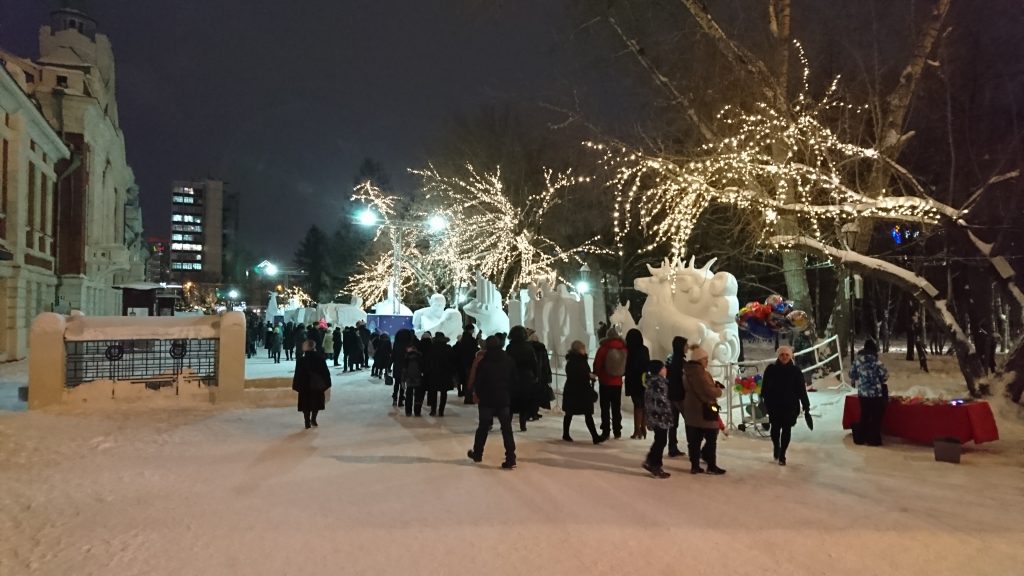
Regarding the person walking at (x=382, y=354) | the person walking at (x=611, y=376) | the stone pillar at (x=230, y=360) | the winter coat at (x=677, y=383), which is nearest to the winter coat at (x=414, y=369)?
the person walking at (x=611, y=376)

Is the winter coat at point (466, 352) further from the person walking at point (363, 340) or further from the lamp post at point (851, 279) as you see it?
the person walking at point (363, 340)

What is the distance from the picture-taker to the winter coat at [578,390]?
34.4ft

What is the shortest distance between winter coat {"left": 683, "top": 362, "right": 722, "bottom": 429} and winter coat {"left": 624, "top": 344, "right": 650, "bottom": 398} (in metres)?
2.25

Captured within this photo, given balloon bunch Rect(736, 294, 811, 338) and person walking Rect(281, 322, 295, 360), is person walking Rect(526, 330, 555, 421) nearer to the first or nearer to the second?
balloon bunch Rect(736, 294, 811, 338)

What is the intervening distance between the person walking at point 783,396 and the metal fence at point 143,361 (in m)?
10.9

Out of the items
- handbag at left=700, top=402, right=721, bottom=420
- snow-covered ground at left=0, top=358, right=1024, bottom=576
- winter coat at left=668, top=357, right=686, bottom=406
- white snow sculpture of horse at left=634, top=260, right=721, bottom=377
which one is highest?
white snow sculpture of horse at left=634, top=260, right=721, bottom=377

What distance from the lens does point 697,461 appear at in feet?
28.0

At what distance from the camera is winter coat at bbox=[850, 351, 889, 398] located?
10031mm

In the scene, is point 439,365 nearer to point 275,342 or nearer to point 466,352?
point 466,352

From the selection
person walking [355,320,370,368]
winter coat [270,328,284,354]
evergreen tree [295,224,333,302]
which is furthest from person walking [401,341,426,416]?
evergreen tree [295,224,333,302]

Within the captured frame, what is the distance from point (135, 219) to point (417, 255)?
118 feet

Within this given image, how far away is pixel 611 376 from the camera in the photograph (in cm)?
1074

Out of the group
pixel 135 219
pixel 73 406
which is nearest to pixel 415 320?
pixel 73 406

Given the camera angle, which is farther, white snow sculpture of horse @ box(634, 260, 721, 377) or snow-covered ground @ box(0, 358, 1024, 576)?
white snow sculpture of horse @ box(634, 260, 721, 377)
